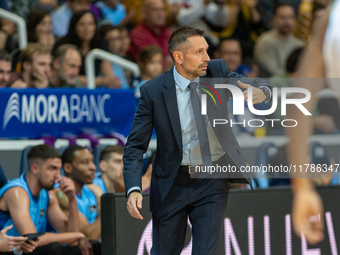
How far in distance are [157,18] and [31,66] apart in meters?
2.89

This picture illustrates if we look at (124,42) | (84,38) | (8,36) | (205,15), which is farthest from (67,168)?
(205,15)

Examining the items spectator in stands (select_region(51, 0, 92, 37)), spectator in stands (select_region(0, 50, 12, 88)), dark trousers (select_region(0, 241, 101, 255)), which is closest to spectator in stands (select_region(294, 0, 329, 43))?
spectator in stands (select_region(51, 0, 92, 37))

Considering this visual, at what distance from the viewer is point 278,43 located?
8539 millimetres

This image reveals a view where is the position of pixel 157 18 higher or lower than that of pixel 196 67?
higher

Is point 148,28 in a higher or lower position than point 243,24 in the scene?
lower

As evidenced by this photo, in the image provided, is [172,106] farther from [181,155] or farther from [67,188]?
[67,188]

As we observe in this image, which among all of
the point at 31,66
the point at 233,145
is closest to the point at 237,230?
the point at 233,145

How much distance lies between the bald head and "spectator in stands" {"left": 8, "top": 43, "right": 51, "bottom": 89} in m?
2.66

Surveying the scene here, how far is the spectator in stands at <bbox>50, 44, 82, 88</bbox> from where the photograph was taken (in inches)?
240

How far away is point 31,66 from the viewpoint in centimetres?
582

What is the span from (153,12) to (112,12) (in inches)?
32.8

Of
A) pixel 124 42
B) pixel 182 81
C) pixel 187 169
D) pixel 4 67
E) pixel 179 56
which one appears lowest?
pixel 187 169

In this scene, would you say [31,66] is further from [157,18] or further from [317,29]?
[317,29]

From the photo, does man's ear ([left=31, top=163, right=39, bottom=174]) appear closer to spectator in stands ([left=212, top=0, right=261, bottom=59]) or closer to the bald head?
the bald head
